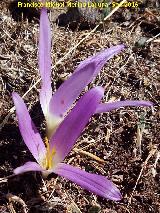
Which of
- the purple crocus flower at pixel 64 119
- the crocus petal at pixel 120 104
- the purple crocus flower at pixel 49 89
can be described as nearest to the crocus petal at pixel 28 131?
the purple crocus flower at pixel 64 119

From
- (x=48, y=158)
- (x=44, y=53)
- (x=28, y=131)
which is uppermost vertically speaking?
(x=44, y=53)

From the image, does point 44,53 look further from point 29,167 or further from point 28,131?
point 29,167

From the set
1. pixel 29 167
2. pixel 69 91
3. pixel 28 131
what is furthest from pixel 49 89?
pixel 29 167

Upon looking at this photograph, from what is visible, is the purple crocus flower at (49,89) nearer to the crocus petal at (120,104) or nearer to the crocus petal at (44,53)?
the crocus petal at (44,53)

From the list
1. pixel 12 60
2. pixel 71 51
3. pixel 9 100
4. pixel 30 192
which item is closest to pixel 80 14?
pixel 71 51

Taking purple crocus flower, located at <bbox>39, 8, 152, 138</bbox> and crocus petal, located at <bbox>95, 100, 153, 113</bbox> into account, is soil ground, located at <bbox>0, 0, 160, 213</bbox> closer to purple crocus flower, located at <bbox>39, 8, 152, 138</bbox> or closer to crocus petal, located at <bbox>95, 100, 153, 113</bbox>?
purple crocus flower, located at <bbox>39, 8, 152, 138</bbox>

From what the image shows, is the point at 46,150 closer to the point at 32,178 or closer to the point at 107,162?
the point at 32,178
